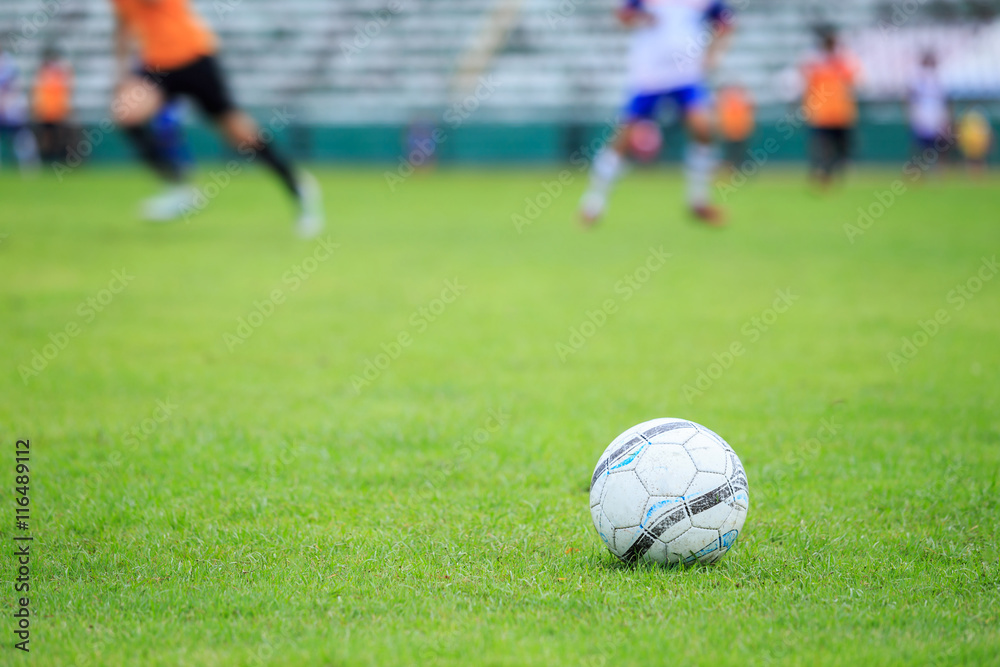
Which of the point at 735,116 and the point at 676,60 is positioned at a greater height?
the point at 676,60

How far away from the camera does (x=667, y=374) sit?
5914 mm

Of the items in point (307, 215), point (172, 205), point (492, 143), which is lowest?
point (492, 143)

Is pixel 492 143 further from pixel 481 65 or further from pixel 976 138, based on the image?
pixel 976 138

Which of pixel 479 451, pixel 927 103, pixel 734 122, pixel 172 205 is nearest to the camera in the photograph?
pixel 479 451

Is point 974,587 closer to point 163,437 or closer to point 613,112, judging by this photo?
point 163,437

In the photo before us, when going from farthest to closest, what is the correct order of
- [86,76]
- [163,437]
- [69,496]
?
1. [86,76]
2. [163,437]
3. [69,496]

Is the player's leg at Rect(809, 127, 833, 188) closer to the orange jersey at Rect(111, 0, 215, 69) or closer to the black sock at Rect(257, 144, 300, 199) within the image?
the black sock at Rect(257, 144, 300, 199)

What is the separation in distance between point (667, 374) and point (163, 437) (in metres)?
2.71

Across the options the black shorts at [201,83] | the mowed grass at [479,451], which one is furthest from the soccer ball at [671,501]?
the black shorts at [201,83]

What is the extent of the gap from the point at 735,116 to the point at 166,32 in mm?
16601

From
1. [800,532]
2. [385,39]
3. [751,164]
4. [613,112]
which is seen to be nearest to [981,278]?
[800,532]

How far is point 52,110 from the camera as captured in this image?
2534cm

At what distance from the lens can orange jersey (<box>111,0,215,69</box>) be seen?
36.5ft

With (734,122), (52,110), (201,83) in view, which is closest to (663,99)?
(201,83)
